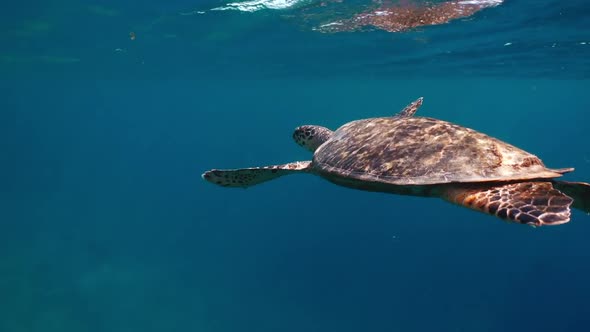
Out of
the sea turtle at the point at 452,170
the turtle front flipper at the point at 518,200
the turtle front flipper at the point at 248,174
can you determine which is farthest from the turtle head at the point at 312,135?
the turtle front flipper at the point at 518,200

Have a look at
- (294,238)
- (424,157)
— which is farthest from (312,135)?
(294,238)

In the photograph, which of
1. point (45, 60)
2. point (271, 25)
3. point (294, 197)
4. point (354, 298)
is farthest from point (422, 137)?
point (294, 197)

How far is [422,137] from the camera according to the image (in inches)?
196

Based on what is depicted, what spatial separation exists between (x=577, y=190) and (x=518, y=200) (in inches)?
54.3

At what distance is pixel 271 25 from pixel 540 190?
14.3 metres

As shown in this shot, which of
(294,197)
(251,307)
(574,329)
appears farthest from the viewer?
(294,197)

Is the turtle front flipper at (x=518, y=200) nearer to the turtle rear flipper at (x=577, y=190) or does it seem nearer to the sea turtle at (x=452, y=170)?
the sea turtle at (x=452, y=170)

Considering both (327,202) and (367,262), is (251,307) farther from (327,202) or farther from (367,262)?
(327,202)

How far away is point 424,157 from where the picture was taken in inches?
180

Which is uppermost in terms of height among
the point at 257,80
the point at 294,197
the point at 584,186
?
the point at 584,186

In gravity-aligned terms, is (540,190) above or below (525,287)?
above

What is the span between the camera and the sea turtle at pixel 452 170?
11.6 ft

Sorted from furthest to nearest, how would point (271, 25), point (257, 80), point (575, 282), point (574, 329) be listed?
point (257, 80) < point (575, 282) < point (574, 329) < point (271, 25)

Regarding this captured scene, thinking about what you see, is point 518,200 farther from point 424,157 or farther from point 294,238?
point 294,238
